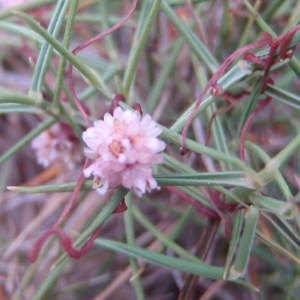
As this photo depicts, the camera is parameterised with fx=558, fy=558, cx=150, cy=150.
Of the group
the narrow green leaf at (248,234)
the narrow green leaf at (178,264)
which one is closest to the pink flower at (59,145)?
the narrow green leaf at (178,264)

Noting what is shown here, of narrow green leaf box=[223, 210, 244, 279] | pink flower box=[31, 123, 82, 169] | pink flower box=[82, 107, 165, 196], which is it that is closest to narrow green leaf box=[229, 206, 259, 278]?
narrow green leaf box=[223, 210, 244, 279]

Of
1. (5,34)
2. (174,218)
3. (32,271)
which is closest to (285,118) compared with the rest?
(174,218)

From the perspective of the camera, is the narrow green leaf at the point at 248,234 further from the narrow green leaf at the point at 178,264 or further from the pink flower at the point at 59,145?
the pink flower at the point at 59,145

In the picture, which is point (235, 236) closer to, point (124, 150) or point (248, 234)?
point (248, 234)

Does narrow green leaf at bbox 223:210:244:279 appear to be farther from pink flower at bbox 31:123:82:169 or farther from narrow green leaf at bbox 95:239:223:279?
pink flower at bbox 31:123:82:169

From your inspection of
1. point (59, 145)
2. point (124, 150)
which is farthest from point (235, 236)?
point (59, 145)

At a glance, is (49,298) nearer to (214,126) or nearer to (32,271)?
(32,271)

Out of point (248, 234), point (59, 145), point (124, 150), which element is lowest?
point (248, 234)
